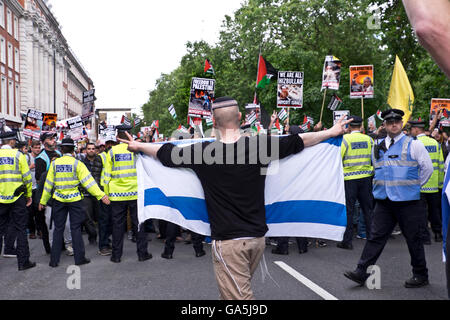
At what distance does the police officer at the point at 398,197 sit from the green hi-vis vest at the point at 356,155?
252cm

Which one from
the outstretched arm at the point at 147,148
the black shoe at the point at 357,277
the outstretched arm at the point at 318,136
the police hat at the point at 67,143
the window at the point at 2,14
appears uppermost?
the window at the point at 2,14

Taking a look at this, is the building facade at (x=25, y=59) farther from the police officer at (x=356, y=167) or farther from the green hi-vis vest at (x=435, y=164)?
the green hi-vis vest at (x=435, y=164)

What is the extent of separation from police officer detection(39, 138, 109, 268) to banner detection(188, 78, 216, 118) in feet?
22.3

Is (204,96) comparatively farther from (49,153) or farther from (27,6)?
(27,6)

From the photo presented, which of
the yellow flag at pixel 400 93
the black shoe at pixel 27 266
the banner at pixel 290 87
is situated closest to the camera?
the black shoe at pixel 27 266

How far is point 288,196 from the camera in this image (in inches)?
165

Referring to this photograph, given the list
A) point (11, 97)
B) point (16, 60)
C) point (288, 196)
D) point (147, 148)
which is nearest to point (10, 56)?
point (16, 60)

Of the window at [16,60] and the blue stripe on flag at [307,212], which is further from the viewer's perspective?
the window at [16,60]

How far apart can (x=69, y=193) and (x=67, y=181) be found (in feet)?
0.66

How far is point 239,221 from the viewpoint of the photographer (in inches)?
136

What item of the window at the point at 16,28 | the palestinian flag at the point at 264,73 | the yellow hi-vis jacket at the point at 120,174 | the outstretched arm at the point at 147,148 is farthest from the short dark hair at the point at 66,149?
the window at the point at 16,28

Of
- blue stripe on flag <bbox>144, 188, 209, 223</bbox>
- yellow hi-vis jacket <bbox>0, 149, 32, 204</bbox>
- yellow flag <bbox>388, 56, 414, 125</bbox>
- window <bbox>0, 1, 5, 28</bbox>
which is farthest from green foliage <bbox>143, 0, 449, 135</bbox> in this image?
blue stripe on flag <bbox>144, 188, 209, 223</bbox>

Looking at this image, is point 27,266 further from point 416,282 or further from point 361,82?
point 361,82

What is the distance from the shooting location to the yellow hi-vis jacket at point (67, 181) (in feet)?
26.7
